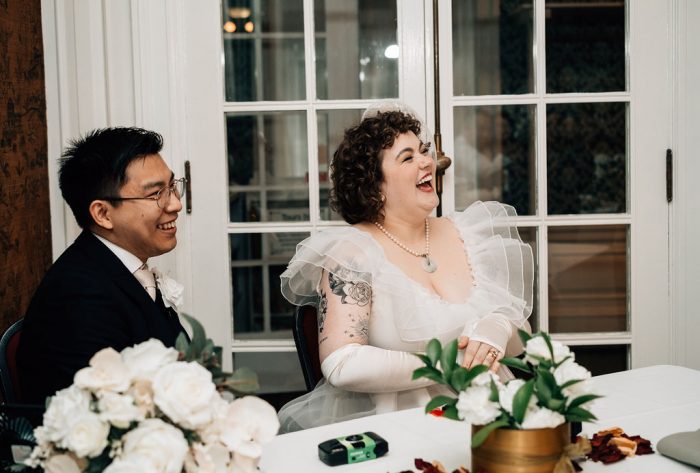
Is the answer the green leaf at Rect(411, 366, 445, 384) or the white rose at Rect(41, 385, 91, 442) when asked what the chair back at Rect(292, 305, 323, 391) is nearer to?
the green leaf at Rect(411, 366, 445, 384)

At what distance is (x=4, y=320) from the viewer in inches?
86.7

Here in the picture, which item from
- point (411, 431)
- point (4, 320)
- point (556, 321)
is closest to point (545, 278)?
point (556, 321)

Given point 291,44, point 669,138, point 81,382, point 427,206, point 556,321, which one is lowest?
point 556,321

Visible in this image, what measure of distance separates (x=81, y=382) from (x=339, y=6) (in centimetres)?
214

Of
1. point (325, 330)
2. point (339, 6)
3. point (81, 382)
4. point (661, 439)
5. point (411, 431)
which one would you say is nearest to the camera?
point (81, 382)

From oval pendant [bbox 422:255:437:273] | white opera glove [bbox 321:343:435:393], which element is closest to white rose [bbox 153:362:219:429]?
white opera glove [bbox 321:343:435:393]

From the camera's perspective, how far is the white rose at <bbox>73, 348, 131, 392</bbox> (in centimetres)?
93

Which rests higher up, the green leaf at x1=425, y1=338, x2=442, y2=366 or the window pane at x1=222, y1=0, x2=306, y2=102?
the window pane at x1=222, y1=0, x2=306, y2=102

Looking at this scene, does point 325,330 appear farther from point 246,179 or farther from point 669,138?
point 669,138

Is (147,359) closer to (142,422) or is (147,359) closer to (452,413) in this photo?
(142,422)

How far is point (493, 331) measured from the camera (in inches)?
82.3

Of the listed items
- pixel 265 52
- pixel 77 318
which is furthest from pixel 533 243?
pixel 77 318

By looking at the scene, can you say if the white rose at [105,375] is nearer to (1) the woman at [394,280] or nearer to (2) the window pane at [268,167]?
(1) the woman at [394,280]

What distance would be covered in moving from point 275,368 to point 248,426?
74.9 inches
